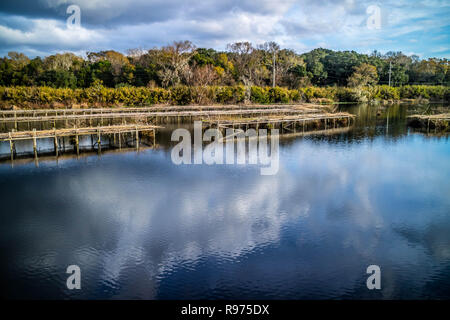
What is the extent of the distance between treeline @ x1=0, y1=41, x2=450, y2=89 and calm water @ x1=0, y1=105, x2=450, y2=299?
31319mm

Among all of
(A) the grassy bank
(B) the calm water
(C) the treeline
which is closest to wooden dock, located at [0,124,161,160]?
(B) the calm water

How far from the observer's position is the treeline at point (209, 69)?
148 feet

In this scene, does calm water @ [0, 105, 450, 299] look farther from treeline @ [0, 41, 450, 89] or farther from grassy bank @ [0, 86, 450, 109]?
treeline @ [0, 41, 450, 89]

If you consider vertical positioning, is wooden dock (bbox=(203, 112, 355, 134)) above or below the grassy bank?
below

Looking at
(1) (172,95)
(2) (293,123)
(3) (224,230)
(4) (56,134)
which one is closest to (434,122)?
(2) (293,123)

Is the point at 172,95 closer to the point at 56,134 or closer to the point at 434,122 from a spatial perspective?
the point at 56,134

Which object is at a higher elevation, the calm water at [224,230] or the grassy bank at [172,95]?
the grassy bank at [172,95]

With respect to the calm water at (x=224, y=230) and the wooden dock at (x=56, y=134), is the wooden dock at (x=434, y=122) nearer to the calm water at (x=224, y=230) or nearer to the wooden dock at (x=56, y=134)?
the calm water at (x=224, y=230)

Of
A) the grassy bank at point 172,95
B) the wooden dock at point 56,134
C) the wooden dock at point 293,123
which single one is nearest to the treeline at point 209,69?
the grassy bank at point 172,95

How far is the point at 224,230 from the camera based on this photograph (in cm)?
1138

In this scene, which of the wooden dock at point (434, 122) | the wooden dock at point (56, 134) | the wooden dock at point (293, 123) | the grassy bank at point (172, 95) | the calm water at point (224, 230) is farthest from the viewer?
the grassy bank at point (172, 95)

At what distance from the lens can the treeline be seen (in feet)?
148

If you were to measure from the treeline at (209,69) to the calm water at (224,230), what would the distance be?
31.3 meters
